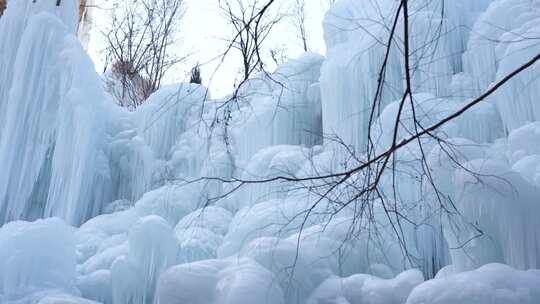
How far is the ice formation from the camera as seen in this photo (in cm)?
248

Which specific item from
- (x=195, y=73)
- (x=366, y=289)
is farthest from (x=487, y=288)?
(x=195, y=73)

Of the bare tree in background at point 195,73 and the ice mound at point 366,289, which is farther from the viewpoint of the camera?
the ice mound at point 366,289

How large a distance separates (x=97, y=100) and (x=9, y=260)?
3.55 metres

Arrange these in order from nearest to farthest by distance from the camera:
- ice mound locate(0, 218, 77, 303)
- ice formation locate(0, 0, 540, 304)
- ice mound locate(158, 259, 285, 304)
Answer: ice formation locate(0, 0, 540, 304)
ice mound locate(158, 259, 285, 304)
ice mound locate(0, 218, 77, 303)

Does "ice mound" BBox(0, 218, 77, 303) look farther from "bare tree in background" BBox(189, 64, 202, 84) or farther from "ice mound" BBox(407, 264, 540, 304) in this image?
"ice mound" BBox(407, 264, 540, 304)

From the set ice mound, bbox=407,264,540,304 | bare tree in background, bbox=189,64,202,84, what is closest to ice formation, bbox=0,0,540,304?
ice mound, bbox=407,264,540,304

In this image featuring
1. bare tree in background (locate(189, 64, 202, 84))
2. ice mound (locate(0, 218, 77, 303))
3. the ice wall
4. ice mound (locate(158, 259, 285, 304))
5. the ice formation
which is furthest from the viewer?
the ice wall

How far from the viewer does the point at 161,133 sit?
7422 mm

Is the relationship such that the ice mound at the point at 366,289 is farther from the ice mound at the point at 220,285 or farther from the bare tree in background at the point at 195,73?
the bare tree in background at the point at 195,73

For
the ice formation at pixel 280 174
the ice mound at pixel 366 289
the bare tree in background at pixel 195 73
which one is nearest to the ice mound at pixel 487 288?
the ice formation at pixel 280 174

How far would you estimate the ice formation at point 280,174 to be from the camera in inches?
97.7

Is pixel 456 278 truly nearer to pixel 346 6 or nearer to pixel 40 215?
pixel 346 6

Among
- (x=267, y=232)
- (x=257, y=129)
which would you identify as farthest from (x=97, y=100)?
(x=267, y=232)

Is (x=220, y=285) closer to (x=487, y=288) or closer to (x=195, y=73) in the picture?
(x=195, y=73)
